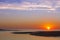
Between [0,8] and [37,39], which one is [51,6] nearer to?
[37,39]

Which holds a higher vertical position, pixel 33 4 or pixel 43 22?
pixel 33 4

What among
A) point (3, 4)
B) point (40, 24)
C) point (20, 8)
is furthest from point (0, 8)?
point (40, 24)

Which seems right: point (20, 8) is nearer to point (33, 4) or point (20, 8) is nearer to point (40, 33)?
point (33, 4)

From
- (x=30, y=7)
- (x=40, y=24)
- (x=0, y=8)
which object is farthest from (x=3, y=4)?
(x=40, y=24)

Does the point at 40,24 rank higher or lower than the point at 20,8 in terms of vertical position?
lower

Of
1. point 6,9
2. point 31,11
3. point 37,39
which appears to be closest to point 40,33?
point 37,39

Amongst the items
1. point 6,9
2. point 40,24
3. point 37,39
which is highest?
point 6,9

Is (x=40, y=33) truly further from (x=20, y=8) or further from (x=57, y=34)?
(x=20, y=8)
